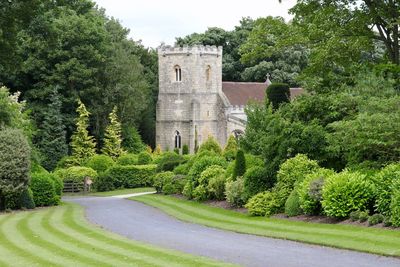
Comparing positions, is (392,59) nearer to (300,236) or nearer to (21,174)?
(300,236)

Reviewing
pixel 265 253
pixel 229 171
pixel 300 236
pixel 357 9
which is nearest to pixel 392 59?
pixel 357 9

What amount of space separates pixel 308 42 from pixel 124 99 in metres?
38.9

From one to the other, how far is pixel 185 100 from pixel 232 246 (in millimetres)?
58253

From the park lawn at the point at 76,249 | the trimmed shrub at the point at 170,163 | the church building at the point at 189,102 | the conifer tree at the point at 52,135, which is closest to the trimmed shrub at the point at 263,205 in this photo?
the park lawn at the point at 76,249

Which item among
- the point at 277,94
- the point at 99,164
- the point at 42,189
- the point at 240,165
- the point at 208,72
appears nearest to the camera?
the point at 240,165

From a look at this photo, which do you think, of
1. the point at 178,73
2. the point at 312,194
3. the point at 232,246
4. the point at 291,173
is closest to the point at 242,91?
the point at 178,73

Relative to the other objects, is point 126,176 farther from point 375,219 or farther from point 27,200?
point 375,219

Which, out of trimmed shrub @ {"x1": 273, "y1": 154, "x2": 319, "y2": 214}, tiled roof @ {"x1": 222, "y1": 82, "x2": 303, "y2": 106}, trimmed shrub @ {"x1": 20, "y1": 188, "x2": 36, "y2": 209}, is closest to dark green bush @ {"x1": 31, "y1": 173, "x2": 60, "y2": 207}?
trimmed shrub @ {"x1": 20, "y1": 188, "x2": 36, "y2": 209}

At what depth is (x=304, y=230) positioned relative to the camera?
1728 centimetres

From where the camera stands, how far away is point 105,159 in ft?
183

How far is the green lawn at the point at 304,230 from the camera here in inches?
562

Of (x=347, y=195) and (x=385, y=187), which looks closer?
(x=385, y=187)

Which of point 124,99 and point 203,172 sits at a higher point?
point 124,99

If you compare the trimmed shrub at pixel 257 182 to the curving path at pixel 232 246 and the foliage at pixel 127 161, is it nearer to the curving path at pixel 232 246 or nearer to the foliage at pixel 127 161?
the curving path at pixel 232 246
